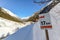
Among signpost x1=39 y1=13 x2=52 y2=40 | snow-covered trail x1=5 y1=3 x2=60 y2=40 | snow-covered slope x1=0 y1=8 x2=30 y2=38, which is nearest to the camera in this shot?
signpost x1=39 y1=13 x2=52 y2=40

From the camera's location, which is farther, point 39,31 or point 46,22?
point 39,31

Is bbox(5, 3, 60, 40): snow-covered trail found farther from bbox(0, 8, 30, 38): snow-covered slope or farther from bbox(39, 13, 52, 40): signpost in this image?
bbox(0, 8, 30, 38): snow-covered slope

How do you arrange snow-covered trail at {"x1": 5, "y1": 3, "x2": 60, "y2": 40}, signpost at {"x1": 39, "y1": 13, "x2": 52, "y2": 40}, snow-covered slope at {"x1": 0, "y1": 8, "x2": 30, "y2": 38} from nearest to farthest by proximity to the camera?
1. signpost at {"x1": 39, "y1": 13, "x2": 52, "y2": 40}
2. snow-covered trail at {"x1": 5, "y1": 3, "x2": 60, "y2": 40}
3. snow-covered slope at {"x1": 0, "y1": 8, "x2": 30, "y2": 38}

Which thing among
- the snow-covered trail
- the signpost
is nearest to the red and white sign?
the signpost

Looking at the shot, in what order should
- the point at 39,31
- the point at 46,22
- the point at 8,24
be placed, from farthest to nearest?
the point at 8,24 < the point at 39,31 < the point at 46,22

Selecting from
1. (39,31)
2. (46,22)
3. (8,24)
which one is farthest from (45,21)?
(8,24)

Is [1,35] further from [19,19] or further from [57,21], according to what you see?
[19,19]

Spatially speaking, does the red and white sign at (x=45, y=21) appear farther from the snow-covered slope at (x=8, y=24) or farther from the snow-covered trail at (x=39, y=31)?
the snow-covered slope at (x=8, y=24)

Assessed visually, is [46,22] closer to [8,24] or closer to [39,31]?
[39,31]

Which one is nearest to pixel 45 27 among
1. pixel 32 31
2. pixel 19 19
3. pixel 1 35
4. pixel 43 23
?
pixel 43 23

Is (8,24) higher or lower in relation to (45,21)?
higher

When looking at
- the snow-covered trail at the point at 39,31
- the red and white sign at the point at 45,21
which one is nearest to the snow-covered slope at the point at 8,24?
the snow-covered trail at the point at 39,31

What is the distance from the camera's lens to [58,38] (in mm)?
5559

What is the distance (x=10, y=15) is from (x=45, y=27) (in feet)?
26.4
